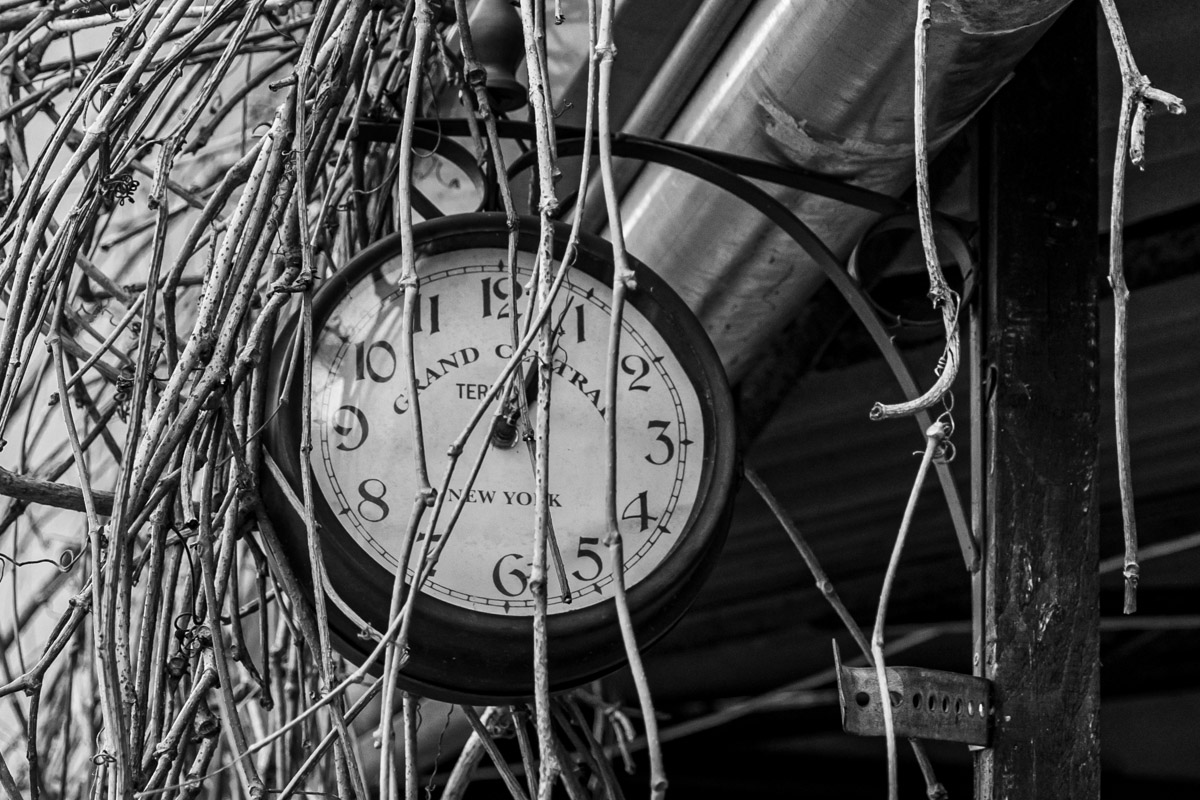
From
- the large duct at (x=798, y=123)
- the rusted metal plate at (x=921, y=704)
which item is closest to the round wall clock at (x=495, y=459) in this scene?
the rusted metal plate at (x=921, y=704)

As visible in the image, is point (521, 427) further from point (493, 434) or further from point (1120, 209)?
point (1120, 209)

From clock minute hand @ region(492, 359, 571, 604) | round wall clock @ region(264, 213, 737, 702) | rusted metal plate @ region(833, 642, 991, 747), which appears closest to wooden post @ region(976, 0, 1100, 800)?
rusted metal plate @ region(833, 642, 991, 747)

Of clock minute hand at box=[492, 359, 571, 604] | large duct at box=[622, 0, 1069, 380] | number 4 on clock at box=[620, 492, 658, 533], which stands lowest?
number 4 on clock at box=[620, 492, 658, 533]

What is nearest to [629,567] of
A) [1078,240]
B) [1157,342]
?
[1078,240]

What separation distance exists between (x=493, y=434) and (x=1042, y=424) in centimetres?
74

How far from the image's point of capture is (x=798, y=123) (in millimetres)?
1897

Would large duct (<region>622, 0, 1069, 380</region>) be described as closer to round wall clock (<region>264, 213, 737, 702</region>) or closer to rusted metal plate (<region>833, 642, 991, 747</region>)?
round wall clock (<region>264, 213, 737, 702</region>)

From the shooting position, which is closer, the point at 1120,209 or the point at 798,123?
the point at 1120,209

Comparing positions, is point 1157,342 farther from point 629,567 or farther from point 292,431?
point 292,431

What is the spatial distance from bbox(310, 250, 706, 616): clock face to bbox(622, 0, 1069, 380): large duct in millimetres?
406

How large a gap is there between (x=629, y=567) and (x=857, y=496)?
2.11m

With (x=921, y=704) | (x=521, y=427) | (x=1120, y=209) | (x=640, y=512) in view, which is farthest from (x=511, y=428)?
(x=1120, y=209)

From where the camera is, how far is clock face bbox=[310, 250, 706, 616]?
1.54 meters

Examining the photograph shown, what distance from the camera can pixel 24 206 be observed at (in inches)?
67.2
